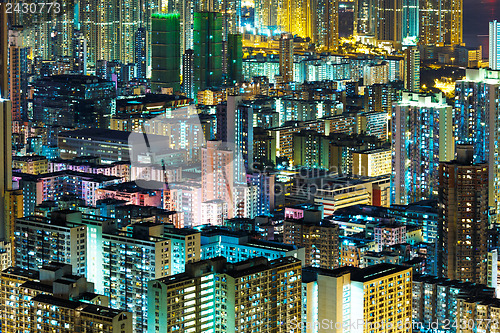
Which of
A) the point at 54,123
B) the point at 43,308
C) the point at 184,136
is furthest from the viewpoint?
the point at 54,123

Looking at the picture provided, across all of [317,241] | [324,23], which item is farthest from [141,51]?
[317,241]

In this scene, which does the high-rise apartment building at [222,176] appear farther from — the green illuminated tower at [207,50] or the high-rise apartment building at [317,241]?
the green illuminated tower at [207,50]

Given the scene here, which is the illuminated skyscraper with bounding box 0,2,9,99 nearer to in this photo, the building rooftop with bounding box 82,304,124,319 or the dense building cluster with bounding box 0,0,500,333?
the dense building cluster with bounding box 0,0,500,333

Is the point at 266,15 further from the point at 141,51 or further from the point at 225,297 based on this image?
the point at 225,297

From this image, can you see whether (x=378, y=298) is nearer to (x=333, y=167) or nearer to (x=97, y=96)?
(x=333, y=167)

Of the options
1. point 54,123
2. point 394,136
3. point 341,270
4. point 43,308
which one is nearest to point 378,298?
point 341,270
